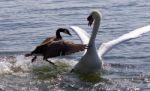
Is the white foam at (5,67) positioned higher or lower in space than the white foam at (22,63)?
higher

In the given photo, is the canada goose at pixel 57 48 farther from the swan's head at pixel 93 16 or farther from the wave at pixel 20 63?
the swan's head at pixel 93 16

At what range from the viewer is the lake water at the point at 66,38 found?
523 inches

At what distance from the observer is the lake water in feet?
43.6

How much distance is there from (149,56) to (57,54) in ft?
8.42

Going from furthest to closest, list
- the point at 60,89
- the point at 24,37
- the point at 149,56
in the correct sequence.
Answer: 1. the point at 24,37
2. the point at 149,56
3. the point at 60,89

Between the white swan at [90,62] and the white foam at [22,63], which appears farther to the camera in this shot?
the white foam at [22,63]

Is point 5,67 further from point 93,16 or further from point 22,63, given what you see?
point 93,16

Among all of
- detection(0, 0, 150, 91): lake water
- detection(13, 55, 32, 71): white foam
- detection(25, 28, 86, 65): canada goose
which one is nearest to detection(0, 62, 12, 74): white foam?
detection(0, 0, 150, 91): lake water

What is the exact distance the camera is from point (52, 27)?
1838 cm

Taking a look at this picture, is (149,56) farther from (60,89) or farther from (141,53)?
(60,89)

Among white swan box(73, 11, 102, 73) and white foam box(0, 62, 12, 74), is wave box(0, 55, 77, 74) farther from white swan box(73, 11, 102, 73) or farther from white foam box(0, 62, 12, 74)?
white swan box(73, 11, 102, 73)

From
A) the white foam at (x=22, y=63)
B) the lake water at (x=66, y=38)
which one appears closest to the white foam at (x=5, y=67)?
the lake water at (x=66, y=38)

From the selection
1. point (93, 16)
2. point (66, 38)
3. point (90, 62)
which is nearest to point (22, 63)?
point (90, 62)

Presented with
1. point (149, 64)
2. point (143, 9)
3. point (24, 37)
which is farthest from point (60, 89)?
point (143, 9)
